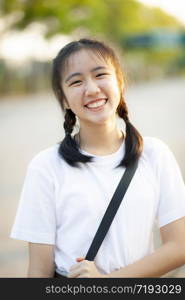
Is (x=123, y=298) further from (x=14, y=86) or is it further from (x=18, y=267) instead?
(x=14, y=86)

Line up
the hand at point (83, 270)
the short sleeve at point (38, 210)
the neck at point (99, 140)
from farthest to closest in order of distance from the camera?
1. the neck at point (99, 140)
2. the short sleeve at point (38, 210)
3. the hand at point (83, 270)

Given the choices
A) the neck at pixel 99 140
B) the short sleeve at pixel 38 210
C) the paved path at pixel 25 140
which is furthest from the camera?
the paved path at pixel 25 140

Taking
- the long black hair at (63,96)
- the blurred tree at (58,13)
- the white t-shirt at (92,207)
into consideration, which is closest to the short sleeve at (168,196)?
the white t-shirt at (92,207)

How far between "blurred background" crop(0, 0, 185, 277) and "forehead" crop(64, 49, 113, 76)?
18 cm

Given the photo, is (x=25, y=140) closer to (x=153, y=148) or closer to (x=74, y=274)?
(x=153, y=148)

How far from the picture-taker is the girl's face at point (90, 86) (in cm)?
178

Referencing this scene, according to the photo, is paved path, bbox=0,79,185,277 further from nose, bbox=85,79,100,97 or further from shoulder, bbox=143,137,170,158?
nose, bbox=85,79,100,97

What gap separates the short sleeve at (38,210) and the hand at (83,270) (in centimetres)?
15

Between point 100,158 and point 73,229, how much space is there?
0.27m

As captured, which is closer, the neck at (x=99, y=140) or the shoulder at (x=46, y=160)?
the shoulder at (x=46, y=160)

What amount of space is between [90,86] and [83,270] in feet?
2.10

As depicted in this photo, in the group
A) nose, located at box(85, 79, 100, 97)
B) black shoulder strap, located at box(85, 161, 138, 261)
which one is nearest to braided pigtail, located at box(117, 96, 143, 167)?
black shoulder strap, located at box(85, 161, 138, 261)

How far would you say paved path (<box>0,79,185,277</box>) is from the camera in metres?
3.72

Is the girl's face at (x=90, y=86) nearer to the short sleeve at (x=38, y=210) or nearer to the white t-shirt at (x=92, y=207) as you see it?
the white t-shirt at (x=92, y=207)
